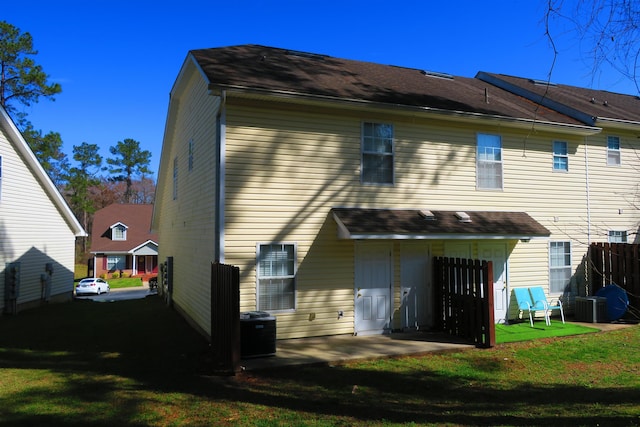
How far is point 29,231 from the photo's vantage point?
18.0 metres

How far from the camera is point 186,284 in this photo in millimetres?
13562

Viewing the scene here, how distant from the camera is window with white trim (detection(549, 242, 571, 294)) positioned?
42.5 feet

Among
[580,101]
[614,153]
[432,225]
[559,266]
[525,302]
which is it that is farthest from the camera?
[580,101]

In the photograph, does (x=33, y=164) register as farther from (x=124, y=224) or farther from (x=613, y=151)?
(x=124, y=224)

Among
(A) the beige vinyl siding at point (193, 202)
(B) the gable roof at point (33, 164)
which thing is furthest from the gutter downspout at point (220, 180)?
(B) the gable roof at point (33, 164)

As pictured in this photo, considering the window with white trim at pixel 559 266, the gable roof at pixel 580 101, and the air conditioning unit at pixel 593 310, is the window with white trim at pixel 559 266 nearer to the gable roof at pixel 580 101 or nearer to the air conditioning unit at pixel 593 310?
the air conditioning unit at pixel 593 310

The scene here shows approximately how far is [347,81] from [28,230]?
47.4 feet

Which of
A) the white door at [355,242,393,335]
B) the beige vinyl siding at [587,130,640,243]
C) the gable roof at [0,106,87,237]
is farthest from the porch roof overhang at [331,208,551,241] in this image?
the gable roof at [0,106,87,237]

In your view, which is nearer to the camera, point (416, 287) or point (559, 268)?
point (416, 287)

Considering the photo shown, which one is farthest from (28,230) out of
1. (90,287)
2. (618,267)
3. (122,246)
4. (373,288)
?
(122,246)

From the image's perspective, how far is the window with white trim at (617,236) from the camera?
14.1 meters

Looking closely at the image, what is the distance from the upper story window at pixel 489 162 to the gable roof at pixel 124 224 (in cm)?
3384

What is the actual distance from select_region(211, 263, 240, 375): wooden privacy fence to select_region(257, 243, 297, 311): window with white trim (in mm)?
1212

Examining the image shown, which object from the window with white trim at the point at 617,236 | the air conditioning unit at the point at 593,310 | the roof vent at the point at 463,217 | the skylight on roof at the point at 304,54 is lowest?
the air conditioning unit at the point at 593,310
